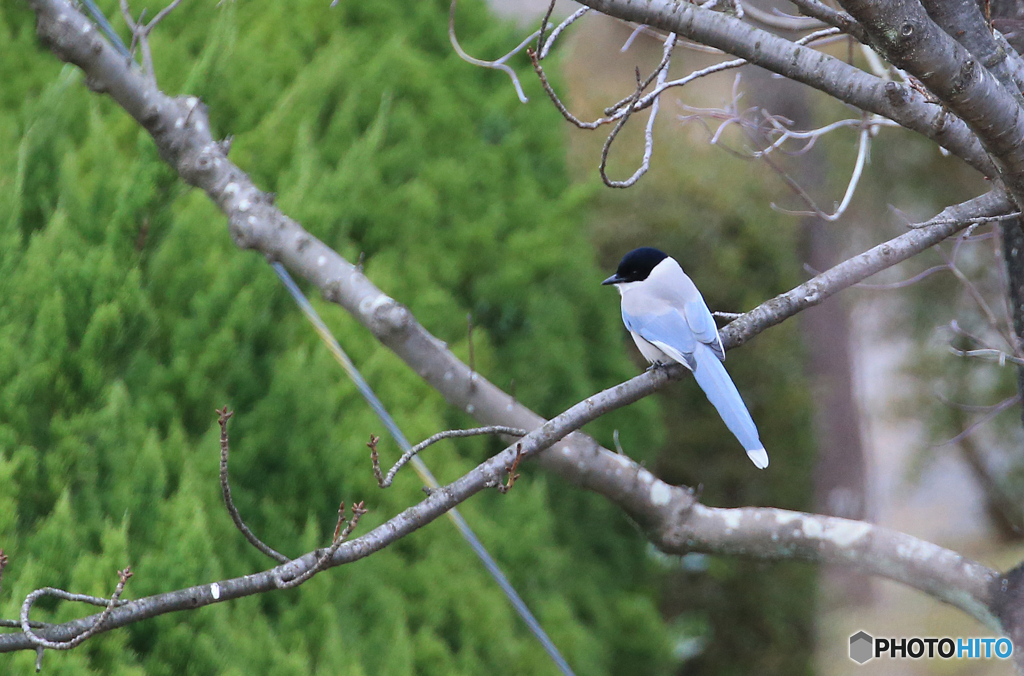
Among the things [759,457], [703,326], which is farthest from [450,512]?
[759,457]

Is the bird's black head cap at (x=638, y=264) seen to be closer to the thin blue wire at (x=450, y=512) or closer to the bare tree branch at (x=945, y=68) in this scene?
the thin blue wire at (x=450, y=512)

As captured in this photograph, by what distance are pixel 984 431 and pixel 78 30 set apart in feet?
24.5

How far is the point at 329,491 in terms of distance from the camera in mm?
2857

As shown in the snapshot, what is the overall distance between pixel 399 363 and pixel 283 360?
726 mm

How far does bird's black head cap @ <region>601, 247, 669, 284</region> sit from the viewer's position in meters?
2.78

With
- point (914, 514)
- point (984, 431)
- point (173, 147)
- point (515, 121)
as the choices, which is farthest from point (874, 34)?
point (914, 514)

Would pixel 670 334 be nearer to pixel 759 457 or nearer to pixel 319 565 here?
pixel 759 457

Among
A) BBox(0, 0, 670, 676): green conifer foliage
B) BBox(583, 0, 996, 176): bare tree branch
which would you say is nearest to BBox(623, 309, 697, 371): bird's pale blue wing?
BBox(583, 0, 996, 176): bare tree branch

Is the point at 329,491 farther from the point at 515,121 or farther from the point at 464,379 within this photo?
the point at 515,121

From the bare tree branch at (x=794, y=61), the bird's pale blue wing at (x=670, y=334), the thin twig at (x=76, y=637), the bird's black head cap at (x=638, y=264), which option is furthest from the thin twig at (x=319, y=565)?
the bird's black head cap at (x=638, y=264)

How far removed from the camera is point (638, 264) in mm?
2807

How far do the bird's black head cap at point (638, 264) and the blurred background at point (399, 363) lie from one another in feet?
2.22

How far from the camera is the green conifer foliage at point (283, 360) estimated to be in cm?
231

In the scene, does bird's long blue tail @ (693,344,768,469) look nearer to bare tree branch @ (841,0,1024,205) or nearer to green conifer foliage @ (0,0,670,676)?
bare tree branch @ (841,0,1024,205)
